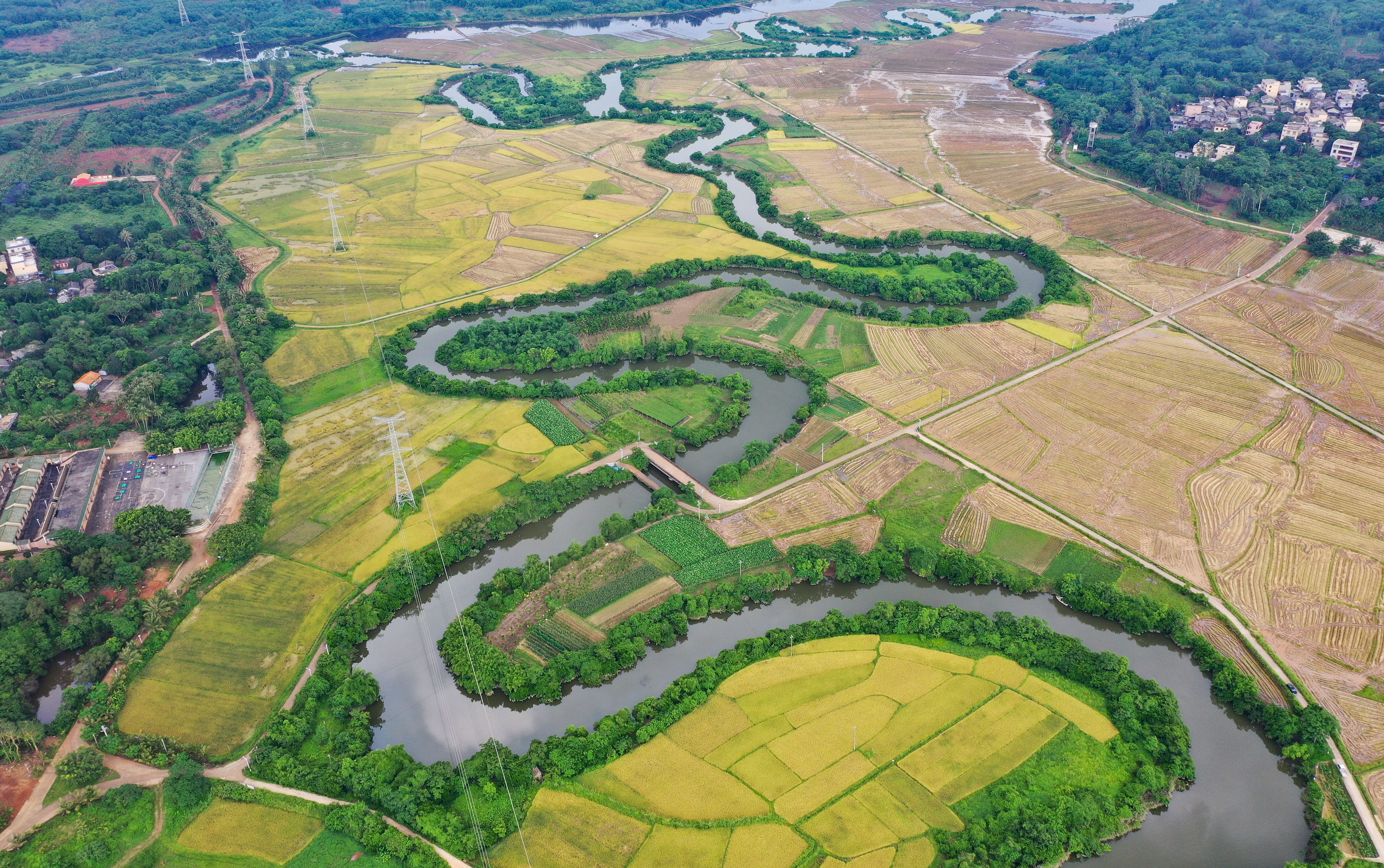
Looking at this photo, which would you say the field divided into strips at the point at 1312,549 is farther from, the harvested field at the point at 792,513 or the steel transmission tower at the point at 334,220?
the steel transmission tower at the point at 334,220

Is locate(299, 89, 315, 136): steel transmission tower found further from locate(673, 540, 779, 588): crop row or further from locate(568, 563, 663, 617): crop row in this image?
locate(673, 540, 779, 588): crop row

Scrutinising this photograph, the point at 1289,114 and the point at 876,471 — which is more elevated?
the point at 1289,114

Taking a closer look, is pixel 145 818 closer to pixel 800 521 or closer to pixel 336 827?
pixel 336 827

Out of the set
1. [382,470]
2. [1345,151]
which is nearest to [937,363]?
[382,470]

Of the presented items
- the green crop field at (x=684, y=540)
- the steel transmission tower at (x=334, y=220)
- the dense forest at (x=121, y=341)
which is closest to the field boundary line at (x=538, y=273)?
the steel transmission tower at (x=334, y=220)

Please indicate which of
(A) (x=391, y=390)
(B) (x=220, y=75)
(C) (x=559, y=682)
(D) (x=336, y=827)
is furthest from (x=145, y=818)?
(B) (x=220, y=75)

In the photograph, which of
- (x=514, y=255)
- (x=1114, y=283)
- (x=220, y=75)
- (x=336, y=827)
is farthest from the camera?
(x=220, y=75)

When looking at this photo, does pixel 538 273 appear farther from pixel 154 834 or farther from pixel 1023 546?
pixel 154 834
